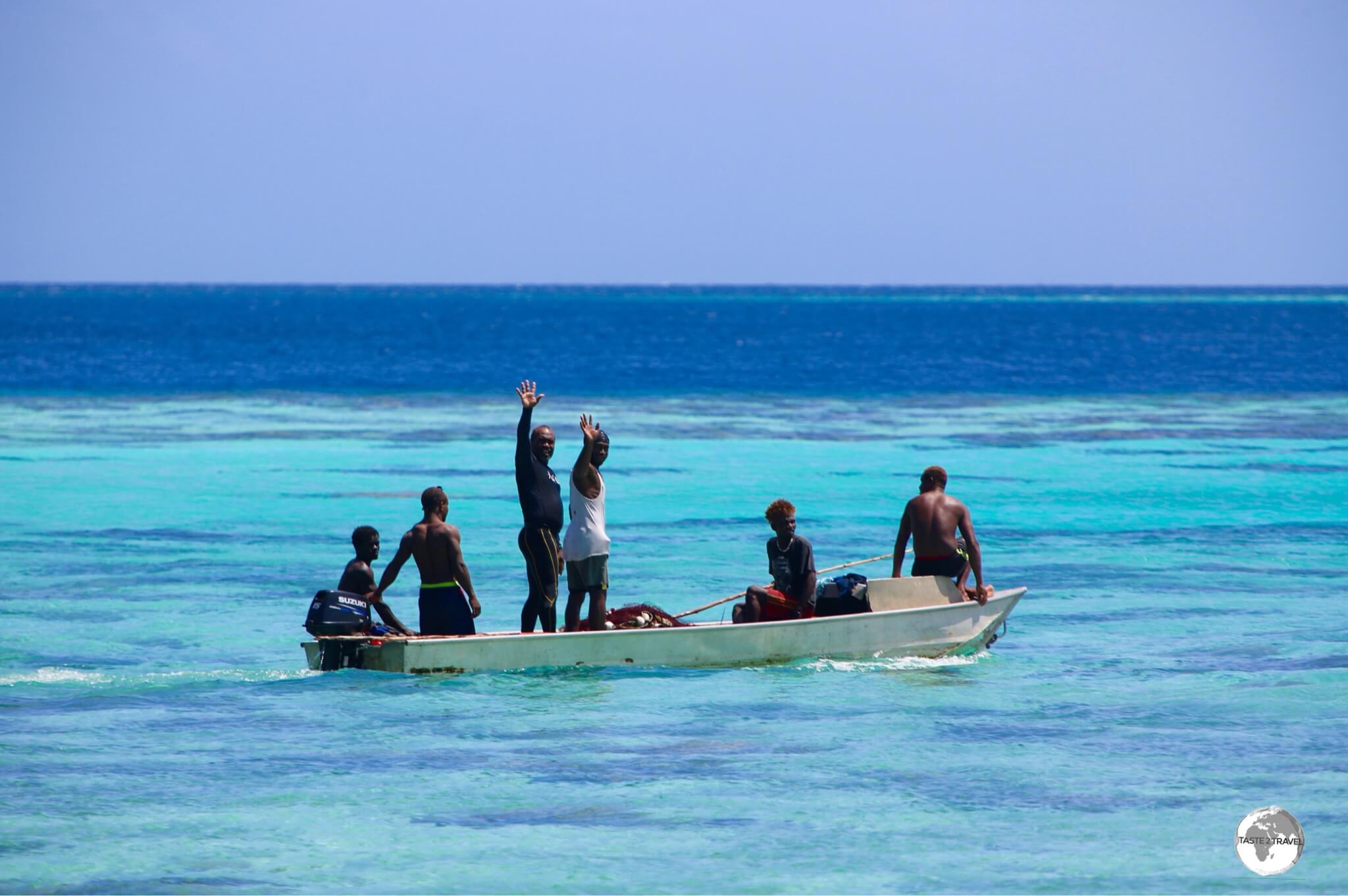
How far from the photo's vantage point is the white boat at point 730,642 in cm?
1159

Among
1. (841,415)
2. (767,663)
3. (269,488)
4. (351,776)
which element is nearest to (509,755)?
(351,776)

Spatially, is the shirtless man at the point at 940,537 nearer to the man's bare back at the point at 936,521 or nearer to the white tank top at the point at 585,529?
the man's bare back at the point at 936,521

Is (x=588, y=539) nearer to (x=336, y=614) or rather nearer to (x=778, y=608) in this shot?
(x=778, y=608)

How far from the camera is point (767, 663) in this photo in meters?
12.4

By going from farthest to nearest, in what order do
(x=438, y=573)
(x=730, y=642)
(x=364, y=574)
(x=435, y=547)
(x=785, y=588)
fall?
(x=785, y=588)
(x=730, y=642)
(x=364, y=574)
(x=438, y=573)
(x=435, y=547)

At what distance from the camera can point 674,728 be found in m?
11.0

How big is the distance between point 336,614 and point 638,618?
229 cm

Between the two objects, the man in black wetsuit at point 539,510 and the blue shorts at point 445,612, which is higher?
the man in black wetsuit at point 539,510

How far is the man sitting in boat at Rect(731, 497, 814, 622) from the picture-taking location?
12266 millimetres

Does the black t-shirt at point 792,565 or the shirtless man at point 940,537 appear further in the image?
the shirtless man at point 940,537

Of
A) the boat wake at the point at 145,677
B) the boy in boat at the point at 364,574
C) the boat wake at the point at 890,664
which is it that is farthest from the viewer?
the boat wake at the point at 890,664

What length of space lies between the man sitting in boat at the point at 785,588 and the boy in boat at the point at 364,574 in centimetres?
265

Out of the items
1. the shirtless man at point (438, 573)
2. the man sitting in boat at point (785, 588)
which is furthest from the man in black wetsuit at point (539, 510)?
the man sitting in boat at point (785, 588)

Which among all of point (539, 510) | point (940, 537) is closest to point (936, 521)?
point (940, 537)
